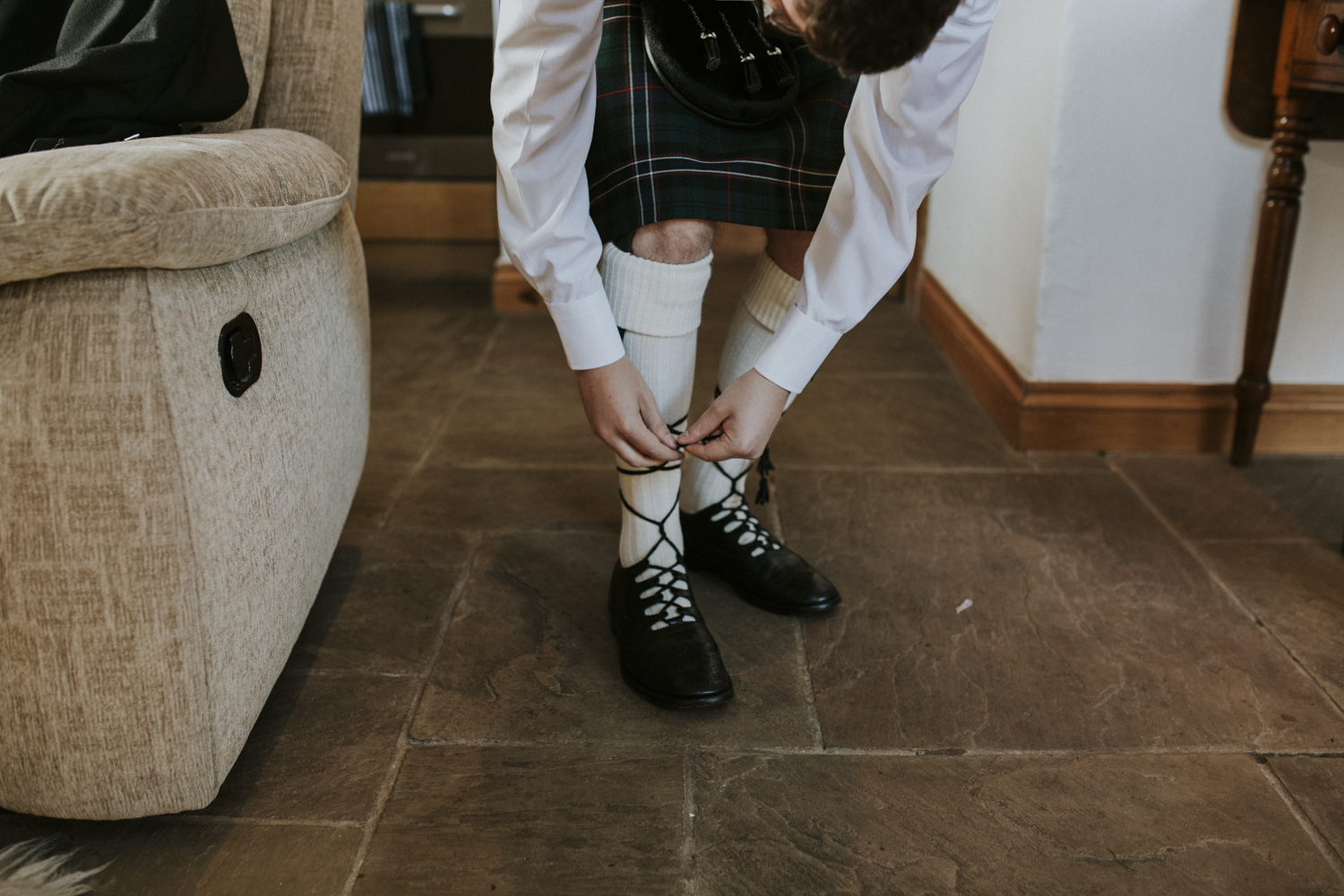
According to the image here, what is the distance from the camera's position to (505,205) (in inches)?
30.3

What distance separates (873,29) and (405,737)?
2.22 ft

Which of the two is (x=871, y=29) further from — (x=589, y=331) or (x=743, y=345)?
(x=743, y=345)

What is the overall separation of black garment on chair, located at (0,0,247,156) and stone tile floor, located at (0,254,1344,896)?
0.51 m

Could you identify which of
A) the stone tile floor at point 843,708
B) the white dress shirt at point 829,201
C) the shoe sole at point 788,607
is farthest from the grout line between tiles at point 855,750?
the white dress shirt at point 829,201

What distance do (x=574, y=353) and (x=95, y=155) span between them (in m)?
0.37

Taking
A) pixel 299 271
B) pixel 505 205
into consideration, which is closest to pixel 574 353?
pixel 505 205

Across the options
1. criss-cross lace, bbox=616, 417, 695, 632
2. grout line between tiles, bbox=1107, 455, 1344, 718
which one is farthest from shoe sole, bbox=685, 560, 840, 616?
grout line between tiles, bbox=1107, 455, 1344, 718

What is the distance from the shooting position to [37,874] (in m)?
0.67

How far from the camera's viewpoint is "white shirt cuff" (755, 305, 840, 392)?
81 centimetres

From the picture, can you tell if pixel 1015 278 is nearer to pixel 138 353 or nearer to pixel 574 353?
pixel 574 353

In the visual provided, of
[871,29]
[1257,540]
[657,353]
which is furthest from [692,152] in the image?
[1257,540]

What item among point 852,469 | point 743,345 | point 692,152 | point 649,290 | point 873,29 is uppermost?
point 873,29

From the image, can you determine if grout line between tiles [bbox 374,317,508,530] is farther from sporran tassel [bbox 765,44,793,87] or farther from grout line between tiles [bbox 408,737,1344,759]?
sporran tassel [bbox 765,44,793,87]

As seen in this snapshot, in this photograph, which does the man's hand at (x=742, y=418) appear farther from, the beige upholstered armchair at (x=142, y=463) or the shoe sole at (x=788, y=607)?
the beige upholstered armchair at (x=142, y=463)
